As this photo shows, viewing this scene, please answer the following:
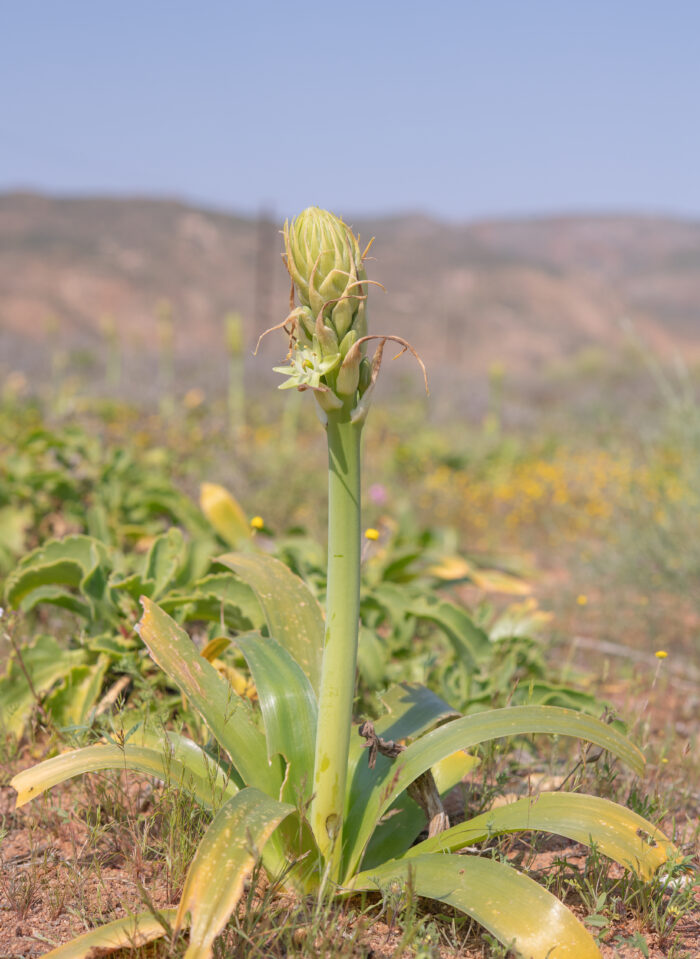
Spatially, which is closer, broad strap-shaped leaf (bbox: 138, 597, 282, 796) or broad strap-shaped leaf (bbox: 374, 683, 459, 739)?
broad strap-shaped leaf (bbox: 138, 597, 282, 796)

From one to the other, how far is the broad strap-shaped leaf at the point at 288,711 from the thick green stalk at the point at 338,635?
0.09m

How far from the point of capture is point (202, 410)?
8.02 metres

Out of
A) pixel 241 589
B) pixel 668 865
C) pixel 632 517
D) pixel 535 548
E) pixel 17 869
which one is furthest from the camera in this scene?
pixel 535 548

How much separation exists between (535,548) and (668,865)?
511 centimetres

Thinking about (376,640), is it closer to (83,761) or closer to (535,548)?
(83,761)

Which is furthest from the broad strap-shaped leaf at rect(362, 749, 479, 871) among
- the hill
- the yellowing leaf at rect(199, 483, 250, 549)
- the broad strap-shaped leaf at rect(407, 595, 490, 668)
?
the hill

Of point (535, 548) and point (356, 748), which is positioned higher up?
point (356, 748)

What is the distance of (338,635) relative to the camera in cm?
160

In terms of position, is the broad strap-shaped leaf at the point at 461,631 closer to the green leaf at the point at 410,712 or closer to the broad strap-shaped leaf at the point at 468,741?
the green leaf at the point at 410,712

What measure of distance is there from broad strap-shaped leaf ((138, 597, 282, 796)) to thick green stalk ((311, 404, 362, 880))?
17cm

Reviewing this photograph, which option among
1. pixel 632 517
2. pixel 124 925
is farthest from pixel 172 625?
pixel 632 517

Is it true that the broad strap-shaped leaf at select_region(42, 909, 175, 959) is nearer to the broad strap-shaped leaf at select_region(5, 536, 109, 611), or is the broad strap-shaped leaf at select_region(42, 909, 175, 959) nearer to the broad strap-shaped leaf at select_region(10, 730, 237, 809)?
the broad strap-shaped leaf at select_region(10, 730, 237, 809)

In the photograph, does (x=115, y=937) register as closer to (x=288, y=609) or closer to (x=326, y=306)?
(x=288, y=609)

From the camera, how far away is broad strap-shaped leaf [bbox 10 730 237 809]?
1.63 m
